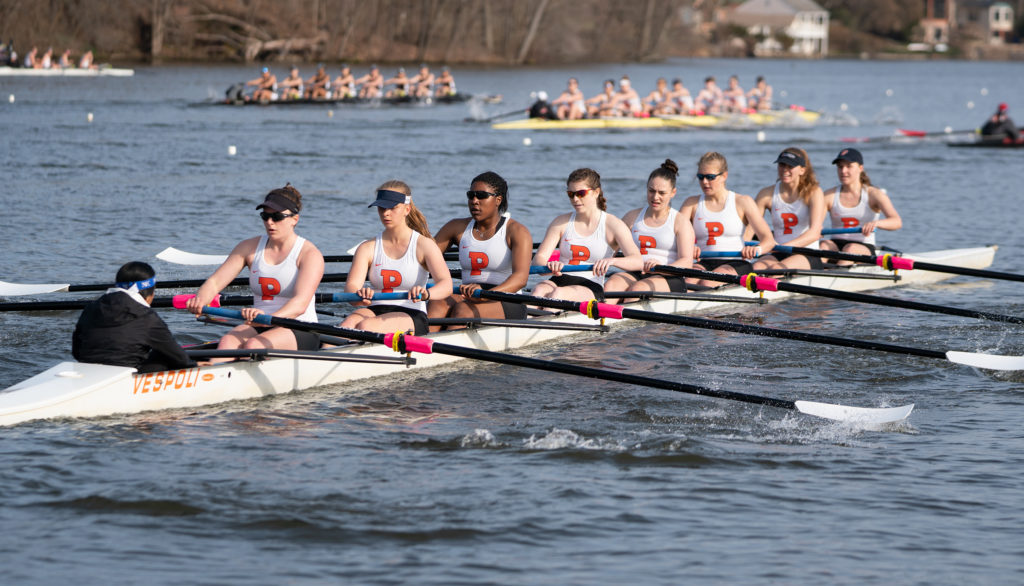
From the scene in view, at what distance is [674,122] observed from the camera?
32.9 meters

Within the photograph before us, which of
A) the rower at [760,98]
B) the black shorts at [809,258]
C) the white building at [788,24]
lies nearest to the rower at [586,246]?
the black shorts at [809,258]

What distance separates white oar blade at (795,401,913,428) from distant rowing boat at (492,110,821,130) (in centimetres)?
2460

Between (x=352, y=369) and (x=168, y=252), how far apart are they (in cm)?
409

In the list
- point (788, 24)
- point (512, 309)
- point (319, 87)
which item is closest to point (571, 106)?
point (319, 87)

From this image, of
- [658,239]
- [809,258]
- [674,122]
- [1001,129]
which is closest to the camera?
[658,239]

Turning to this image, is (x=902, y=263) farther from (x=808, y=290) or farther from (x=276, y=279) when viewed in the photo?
(x=276, y=279)

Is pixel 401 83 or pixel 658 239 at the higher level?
pixel 401 83

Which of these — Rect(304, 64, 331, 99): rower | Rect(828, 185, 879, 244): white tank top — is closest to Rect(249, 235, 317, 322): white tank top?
Rect(828, 185, 879, 244): white tank top

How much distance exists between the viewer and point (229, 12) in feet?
207

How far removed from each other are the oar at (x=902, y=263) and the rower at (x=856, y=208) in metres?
0.54

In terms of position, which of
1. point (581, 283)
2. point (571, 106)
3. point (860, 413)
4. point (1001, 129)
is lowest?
point (860, 413)

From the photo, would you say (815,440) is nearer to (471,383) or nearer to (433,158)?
(471,383)

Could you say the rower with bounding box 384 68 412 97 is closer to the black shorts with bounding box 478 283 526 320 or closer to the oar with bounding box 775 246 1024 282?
the oar with bounding box 775 246 1024 282

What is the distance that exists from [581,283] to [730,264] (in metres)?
2.13
